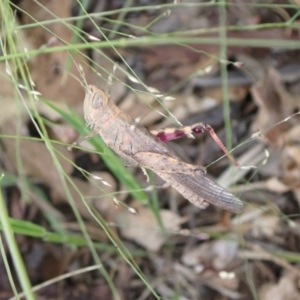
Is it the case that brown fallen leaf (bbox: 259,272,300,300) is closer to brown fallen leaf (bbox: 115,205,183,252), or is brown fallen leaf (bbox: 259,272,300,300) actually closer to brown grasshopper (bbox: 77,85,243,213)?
brown fallen leaf (bbox: 115,205,183,252)

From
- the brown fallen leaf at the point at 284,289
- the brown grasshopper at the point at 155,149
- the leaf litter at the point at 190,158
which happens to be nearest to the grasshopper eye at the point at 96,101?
the brown grasshopper at the point at 155,149

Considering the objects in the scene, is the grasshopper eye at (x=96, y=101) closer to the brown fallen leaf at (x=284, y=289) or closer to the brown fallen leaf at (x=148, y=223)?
the brown fallen leaf at (x=148, y=223)

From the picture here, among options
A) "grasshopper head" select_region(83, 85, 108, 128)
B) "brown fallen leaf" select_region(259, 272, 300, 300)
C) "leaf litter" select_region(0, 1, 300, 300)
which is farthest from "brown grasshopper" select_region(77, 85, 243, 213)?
"brown fallen leaf" select_region(259, 272, 300, 300)

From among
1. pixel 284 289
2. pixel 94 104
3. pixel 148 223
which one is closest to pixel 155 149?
pixel 94 104

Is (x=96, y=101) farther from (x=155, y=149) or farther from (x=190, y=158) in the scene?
(x=190, y=158)

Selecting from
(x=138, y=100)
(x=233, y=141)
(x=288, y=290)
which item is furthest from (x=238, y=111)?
(x=288, y=290)

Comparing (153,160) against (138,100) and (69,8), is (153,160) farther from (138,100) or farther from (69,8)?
(69,8)

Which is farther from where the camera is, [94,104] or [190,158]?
[190,158]
